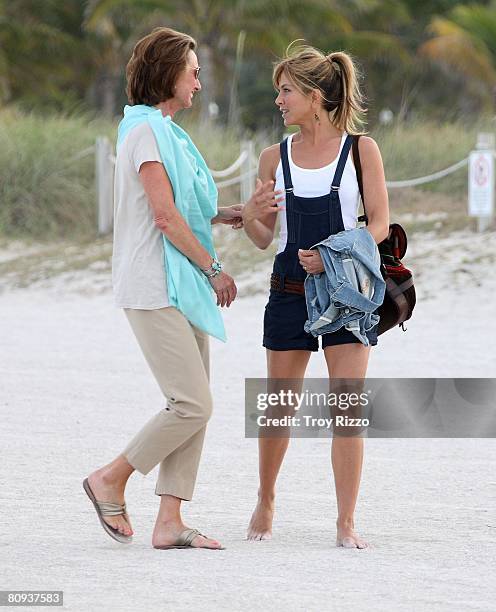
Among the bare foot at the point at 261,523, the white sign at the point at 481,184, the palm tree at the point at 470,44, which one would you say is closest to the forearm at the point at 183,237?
the bare foot at the point at 261,523

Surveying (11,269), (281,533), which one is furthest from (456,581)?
(11,269)

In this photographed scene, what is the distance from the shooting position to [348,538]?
4414mm

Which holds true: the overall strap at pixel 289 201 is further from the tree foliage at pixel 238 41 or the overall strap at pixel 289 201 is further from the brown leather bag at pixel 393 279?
the tree foliage at pixel 238 41

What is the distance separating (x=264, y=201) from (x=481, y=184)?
9398mm

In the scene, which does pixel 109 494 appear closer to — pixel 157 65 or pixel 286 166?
pixel 286 166

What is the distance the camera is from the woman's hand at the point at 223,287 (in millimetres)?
4320

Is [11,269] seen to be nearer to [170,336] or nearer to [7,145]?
[7,145]

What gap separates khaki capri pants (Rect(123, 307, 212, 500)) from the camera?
424cm

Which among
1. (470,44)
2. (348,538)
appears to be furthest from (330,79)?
(470,44)

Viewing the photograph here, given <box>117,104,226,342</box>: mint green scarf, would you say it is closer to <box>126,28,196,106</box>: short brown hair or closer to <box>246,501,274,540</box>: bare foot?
<box>126,28,196,106</box>: short brown hair

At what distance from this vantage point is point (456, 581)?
391 centimetres

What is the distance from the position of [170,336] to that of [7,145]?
1292 cm

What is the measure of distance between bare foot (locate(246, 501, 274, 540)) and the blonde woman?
0.90 feet

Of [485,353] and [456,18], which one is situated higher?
[456,18]
